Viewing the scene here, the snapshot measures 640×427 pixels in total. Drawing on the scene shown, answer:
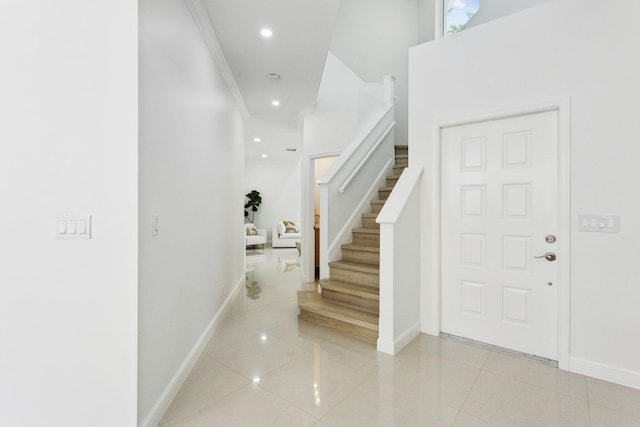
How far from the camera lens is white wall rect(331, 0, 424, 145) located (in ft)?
17.5

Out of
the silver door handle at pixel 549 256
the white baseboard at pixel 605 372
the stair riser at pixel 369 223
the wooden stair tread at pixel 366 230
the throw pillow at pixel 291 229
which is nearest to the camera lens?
the white baseboard at pixel 605 372

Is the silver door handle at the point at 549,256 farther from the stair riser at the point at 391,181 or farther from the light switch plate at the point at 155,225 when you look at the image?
the light switch plate at the point at 155,225

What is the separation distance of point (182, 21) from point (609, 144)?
314 cm

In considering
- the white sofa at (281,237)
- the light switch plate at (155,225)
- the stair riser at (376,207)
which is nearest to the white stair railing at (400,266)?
the stair riser at (376,207)

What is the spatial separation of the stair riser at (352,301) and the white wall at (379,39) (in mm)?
3353

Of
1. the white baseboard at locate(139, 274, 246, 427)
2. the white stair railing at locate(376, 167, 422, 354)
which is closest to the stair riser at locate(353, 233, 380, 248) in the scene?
the white stair railing at locate(376, 167, 422, 354)

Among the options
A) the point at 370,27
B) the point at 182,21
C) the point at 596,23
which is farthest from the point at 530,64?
the point at 370,27

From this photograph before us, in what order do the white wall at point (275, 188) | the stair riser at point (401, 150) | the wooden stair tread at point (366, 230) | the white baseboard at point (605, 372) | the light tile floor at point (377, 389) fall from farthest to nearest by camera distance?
1. the white wall at point (275, 188)
2. the stair riser at point (401, 150)
3. the wooden stair tread at point (366, 230)
4. the white baseboard at point (605, 372)
5. the light tile floor at point (377, 389)

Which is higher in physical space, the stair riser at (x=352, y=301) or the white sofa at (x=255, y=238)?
the white sofa at (x=255, y=238)

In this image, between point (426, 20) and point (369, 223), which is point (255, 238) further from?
point (426, 20)
